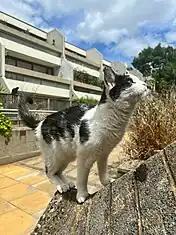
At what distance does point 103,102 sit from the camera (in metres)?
0.97

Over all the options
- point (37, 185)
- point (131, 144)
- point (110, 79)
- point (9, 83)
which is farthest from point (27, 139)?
point (9, 83)

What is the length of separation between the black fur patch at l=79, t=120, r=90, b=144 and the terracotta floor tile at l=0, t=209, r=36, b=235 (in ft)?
4.59

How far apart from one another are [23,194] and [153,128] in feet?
5.77

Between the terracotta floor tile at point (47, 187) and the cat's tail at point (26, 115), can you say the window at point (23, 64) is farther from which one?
the cat's tail at point (26, 115)

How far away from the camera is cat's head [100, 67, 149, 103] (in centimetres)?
86

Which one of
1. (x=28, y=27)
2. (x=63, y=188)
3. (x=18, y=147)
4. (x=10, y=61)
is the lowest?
(x=18, y=147)

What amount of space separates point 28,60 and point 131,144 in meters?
14.6

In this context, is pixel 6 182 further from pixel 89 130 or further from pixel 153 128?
pixel 89 130

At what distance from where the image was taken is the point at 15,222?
209cm

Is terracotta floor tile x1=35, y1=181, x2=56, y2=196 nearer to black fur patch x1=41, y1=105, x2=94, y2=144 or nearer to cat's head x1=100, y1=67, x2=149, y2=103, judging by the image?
black fur patch x1=41, y1=105, x2=94, y2=144

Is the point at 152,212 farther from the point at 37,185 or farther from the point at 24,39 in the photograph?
the point at 24,39

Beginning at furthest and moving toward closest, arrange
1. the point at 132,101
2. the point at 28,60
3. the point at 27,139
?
the point at 28,60 < the point at 27,139 < the point at 132,101

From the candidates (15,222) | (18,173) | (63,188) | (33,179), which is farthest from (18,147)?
(63,188)

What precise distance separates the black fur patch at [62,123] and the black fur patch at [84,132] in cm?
4
